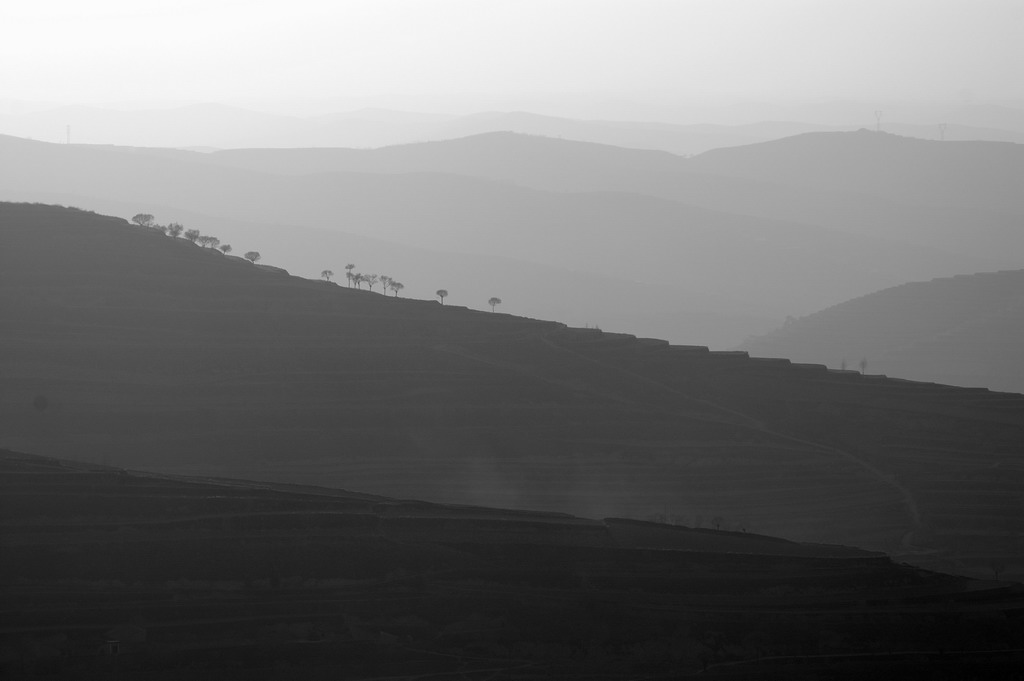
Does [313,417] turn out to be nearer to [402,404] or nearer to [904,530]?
[402,404]

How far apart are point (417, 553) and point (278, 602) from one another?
18.5 ft

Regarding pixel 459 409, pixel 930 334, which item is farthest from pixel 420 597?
pixel 930 334

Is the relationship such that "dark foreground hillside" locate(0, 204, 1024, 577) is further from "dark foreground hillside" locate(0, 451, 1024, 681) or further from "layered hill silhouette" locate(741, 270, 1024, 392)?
"layered hill silhouette" locate(741, 270, 1024, 392)

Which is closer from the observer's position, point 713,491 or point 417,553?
point 417,553

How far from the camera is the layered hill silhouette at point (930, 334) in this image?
124 m

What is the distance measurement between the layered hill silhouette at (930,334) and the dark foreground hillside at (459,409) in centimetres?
4755

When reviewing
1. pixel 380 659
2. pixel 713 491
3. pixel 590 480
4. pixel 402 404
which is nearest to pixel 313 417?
pixel 402 404

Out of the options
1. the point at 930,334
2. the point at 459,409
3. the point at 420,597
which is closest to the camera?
the point at 420,597

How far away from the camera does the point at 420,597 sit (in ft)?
147

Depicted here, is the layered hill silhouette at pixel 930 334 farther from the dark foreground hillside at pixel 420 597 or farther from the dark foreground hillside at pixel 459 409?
the dark foreground hillside at pixel 420 597

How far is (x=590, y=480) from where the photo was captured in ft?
214

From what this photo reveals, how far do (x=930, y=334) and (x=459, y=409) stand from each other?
7786 cm

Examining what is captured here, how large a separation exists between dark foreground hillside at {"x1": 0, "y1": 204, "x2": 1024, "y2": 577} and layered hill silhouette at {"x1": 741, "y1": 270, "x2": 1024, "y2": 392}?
47.5 meters

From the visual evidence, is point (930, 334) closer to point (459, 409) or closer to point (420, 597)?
point (459, 409)
